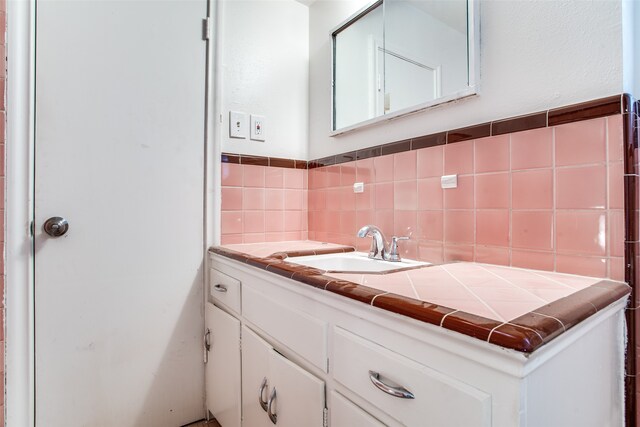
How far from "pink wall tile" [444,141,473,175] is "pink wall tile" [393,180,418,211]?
0.14 meters

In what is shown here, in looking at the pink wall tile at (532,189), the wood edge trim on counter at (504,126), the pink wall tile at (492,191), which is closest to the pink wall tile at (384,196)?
the wood edge trim on counter at (504,126)

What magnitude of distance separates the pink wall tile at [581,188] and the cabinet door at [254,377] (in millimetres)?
878

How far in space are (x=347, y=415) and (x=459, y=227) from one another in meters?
0.65

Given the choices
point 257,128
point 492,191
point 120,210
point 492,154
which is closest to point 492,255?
point 492,191

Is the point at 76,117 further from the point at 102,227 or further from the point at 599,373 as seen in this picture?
the point at 599,373

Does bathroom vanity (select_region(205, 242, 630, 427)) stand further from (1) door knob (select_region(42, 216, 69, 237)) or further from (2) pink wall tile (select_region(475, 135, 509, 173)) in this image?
(1) door knob (select_region(42, 216, 69, 237))

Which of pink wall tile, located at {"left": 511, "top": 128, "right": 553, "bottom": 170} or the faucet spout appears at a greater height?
pink wall tile, located at {"left": 511, "top": 128, "right": 553, "bottom": 170}

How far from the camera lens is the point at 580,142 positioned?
2.70 ft

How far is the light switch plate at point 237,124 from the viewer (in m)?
1.57

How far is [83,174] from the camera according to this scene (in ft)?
4.06

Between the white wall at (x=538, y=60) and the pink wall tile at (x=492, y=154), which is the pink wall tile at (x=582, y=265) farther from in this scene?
the white wall at (x=538, y=60)

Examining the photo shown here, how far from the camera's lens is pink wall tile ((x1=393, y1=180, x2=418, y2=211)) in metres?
1.22

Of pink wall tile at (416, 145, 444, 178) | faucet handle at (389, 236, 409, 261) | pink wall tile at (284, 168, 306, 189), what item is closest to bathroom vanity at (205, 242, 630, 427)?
faucet handle at (389, 236, 409, 261)

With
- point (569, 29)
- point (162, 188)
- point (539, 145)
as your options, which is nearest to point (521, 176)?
point (539, 145)
